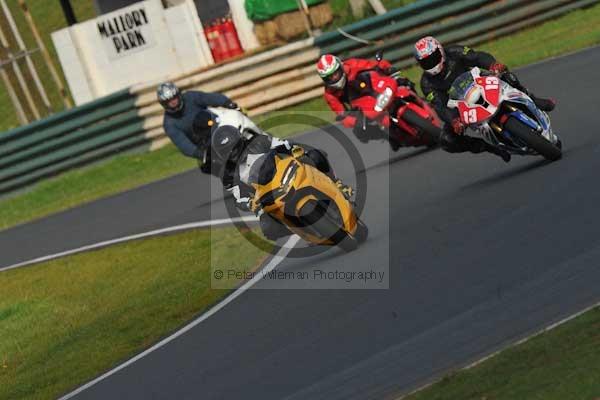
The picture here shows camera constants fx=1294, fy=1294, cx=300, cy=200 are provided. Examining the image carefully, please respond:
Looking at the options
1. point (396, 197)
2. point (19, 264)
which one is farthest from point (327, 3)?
point (396, 197)

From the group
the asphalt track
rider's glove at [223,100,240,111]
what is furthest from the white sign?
the asphalt track

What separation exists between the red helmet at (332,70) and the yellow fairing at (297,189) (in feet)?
13.2

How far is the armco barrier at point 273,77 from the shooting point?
22.1 meters

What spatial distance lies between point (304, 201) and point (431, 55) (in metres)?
2.36

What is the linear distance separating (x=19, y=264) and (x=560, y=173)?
29.2ft

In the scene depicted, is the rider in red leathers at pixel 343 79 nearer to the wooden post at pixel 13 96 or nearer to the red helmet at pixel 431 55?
the red helmet at pixel 431 55

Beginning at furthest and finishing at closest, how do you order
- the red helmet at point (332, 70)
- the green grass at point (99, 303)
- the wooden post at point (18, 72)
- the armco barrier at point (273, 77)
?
the wooden post at point (18, 72)
the armco barrier at point (273, 77)
the red helmet at point (332, 70)
the green grass at point (99, 303)

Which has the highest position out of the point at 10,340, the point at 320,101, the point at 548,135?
the point at 548,135

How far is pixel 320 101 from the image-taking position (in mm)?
22266

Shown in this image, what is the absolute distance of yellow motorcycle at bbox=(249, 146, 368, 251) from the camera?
36.0 ft

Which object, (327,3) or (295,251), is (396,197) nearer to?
(295,251)

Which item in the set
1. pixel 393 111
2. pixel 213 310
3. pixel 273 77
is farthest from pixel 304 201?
pixel 273 77

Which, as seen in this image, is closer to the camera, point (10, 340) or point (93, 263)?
point (10, 340)

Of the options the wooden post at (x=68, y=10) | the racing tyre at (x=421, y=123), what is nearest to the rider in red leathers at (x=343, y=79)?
the racing tyre at (x=421, y=123)
